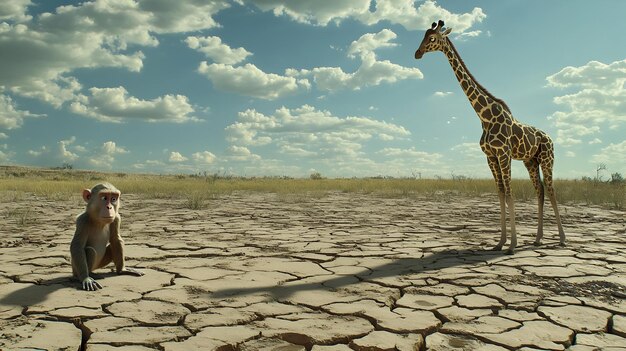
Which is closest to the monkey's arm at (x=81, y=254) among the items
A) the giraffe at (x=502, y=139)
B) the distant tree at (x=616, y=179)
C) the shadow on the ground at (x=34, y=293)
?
the shadow on the ground at (x=34, y=293)

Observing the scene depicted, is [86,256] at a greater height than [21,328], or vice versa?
[86,256]

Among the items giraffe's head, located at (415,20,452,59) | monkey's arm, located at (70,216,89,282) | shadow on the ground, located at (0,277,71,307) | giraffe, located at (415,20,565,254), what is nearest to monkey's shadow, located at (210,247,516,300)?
giraffe, located at (415,20,565,254)

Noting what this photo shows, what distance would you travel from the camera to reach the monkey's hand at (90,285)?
3034 millimetres

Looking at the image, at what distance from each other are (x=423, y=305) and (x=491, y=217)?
525 centimetres

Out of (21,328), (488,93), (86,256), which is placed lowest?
(21,328)

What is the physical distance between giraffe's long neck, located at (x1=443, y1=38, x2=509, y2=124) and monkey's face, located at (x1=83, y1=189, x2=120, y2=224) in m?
3.47

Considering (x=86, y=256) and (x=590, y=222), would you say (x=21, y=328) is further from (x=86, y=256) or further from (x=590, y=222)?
(x=590, y=222)

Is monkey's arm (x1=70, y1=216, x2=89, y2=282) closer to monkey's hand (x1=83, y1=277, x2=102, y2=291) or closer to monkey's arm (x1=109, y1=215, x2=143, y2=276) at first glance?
monkey's hand (x1=83, y1=277, x2=102, y2=291)

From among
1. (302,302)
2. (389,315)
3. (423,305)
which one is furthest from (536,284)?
(302,302)

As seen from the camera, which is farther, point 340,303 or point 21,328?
point 340,303

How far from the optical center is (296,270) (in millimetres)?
3713

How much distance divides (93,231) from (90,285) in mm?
343

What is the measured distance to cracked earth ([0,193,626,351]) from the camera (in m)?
2.33

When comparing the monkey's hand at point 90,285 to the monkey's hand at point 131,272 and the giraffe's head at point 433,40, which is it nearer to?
the monkey's hand at point 131,272
